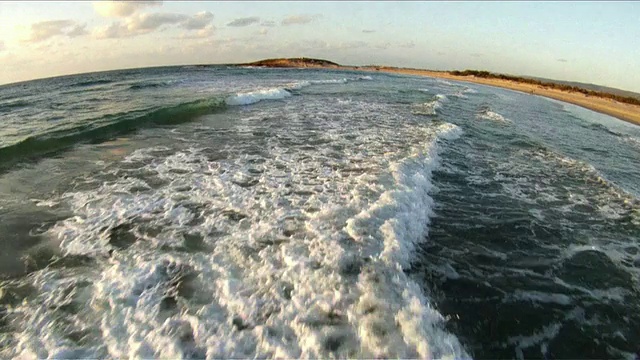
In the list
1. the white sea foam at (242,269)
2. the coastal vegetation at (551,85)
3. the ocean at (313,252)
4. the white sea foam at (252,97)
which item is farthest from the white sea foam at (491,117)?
the coastal vegetation at (551,85)

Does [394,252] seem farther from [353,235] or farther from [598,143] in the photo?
[598,143]

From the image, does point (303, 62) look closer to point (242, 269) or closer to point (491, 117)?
point (491, 117)

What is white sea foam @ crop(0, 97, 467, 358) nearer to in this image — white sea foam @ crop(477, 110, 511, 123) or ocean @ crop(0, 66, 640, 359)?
ocean @ crop(0, 66, 640, 359)

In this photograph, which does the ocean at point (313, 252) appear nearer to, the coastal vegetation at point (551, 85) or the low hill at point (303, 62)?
the coastal vegetation at point (551, 85)

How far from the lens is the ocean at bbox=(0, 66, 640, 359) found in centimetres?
325

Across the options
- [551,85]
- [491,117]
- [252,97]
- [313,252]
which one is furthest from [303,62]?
[313,252]

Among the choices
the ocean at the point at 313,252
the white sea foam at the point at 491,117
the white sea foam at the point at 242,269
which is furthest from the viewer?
the white sea foam at the point at 491,117

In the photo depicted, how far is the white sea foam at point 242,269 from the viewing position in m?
3.15

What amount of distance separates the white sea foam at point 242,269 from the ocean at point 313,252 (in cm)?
2

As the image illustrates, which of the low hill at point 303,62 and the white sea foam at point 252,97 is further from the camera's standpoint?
the low hill at point 303,62

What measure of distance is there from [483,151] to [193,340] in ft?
30.9

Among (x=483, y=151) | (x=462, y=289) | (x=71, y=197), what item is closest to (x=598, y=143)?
(x=483, y=151)

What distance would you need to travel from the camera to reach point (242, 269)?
A: 413 cm

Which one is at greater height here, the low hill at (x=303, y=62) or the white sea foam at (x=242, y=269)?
the low hill at (x=303, y=62)
